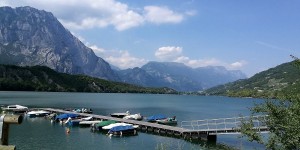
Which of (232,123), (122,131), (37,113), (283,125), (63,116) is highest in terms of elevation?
(283,125)

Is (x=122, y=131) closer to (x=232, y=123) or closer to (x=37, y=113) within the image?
(x=232, y=123)

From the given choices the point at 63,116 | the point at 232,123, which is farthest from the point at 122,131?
the point at 63,116

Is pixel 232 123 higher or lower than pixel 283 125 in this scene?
lower

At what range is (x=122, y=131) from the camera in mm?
61812

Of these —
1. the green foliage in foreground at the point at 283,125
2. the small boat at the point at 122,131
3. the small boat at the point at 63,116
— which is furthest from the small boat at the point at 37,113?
the green foliage in foreground at the point at 283,125

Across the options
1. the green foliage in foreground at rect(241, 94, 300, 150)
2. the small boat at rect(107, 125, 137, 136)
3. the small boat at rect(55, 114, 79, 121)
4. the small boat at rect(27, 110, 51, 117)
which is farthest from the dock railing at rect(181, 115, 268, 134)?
the small boat at rect(27, 110, 51, 117)

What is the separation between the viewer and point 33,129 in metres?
66.9

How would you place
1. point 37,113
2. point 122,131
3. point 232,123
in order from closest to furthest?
1. point 232,123
2. point 122,131
3. point 37,113

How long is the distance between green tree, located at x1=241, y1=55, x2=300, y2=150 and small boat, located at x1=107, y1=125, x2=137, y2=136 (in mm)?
40797

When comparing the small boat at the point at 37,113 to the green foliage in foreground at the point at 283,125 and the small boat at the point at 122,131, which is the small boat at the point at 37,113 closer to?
the small boat at the point at 122,131

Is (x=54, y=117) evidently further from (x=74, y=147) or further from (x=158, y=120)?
(x=74, y=147)

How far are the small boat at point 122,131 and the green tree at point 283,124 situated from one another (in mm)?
40797

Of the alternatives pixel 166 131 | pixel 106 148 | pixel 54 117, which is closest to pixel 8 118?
pixel 106 148

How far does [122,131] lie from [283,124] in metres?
44.4
